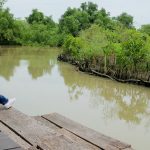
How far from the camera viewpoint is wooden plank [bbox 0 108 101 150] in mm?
3801

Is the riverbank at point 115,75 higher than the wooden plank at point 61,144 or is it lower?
lower

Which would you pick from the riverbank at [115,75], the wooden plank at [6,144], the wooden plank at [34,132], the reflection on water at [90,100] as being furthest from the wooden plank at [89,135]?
the riverbank at [115,75]

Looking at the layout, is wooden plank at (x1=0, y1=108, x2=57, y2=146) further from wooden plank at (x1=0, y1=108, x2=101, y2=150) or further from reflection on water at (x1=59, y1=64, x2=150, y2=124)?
reflection on water at (x1=59, y1=64, x2=150, y2=124)

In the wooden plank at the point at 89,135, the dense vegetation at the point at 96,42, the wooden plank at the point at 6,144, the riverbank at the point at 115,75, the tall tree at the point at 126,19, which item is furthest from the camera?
the tall tree at the point at 126,19

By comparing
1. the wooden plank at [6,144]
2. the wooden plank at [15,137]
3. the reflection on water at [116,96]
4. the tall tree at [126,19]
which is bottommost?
the reflection on water at [116,96]

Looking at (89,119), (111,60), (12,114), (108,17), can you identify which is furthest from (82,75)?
(108,17)

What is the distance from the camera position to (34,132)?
4.28m

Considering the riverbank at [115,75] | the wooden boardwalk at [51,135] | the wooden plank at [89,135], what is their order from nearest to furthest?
the wooden boardwalk at [51,135] → the wooden plank at [89,135] → the riverbank at [115,75]

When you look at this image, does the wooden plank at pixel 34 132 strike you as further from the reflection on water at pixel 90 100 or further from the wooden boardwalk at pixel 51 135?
the reflection on water at pixel 90 100

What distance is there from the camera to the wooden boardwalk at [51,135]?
381 cm

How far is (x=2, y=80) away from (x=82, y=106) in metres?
4.91

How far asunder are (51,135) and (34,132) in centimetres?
25

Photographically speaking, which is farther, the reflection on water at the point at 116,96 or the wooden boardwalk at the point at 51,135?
the reflection on water at the point at 116,96

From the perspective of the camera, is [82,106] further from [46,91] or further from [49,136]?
[49,136]
